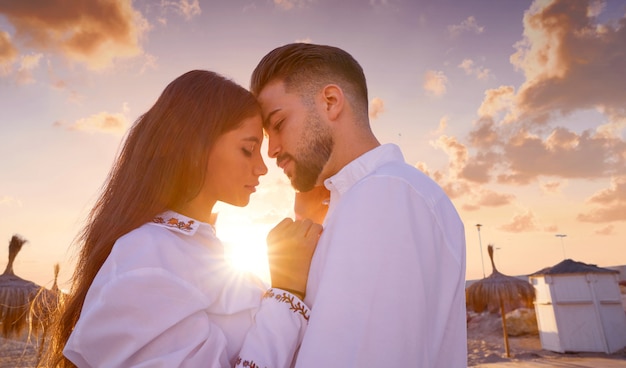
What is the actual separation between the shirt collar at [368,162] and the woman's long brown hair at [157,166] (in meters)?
0.74

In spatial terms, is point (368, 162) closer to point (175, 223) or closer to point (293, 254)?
point (293, 254)

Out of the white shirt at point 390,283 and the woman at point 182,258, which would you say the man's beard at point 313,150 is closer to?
the woman at point 182,258

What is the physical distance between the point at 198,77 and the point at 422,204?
5.17 feet

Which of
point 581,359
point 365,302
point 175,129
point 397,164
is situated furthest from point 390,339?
point 581,359

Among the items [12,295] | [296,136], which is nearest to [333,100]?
[296,136]

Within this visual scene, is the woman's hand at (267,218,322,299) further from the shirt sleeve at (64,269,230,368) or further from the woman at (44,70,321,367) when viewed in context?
the shirt sleeve at (64,269,230,368)

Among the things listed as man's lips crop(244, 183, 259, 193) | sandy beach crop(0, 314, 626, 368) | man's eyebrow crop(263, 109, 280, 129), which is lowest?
sandy beach crop(0, 314, 626, 368)

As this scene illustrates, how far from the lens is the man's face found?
6.82 feet

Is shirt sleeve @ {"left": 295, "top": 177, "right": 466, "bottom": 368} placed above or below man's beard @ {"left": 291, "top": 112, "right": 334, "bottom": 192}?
below

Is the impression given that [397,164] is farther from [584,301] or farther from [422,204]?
[584,301]

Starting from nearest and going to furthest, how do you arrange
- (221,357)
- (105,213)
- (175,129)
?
(221,357)
(105,213)
(175,129)

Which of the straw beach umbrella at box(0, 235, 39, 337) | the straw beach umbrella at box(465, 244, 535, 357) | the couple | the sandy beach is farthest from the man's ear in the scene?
the straw beach umbrella at box(465, 244, 535, 357)

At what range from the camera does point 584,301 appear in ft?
54.4

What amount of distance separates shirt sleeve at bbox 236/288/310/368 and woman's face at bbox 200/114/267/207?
0.72 m
